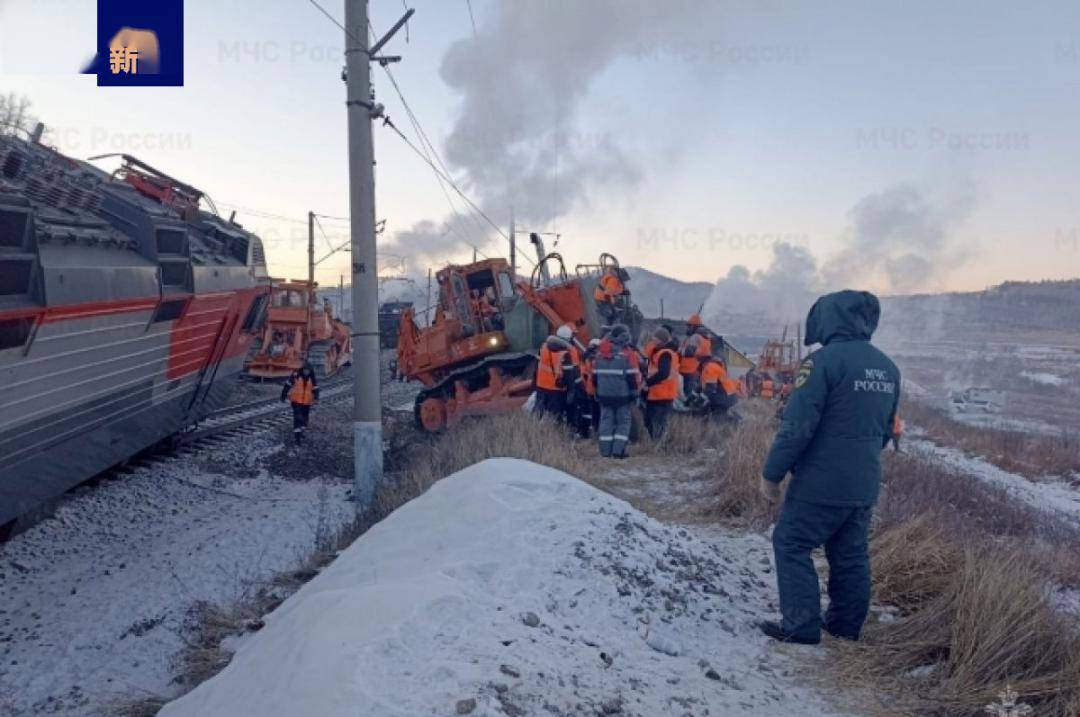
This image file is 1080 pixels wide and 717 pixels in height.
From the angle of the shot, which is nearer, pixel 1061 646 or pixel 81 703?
pixel 1061 646

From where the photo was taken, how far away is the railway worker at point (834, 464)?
3.51m

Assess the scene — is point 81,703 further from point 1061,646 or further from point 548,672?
point 1061,646

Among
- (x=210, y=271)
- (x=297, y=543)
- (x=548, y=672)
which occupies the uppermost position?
(x=210, y=271)

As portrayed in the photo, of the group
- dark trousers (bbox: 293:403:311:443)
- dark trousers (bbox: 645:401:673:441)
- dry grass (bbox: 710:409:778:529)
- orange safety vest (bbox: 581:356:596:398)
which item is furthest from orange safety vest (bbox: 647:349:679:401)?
dark trousers (bbox: 293:403:311:443)

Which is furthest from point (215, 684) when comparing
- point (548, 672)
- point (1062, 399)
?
point (1062, 399)

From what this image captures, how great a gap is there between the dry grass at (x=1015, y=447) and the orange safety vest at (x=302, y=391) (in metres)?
16.0

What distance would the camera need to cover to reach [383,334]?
A: 31250mm

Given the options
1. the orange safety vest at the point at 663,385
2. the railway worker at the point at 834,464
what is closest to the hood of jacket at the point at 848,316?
the railway worker at the point at 834,464

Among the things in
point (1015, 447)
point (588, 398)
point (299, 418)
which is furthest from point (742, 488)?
point (1015, 447)

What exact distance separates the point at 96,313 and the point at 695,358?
6829 millimetres

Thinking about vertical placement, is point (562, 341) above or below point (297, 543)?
above

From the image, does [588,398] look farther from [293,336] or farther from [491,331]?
[293,336]

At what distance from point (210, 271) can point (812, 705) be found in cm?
785

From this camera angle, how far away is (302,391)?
11164mm
